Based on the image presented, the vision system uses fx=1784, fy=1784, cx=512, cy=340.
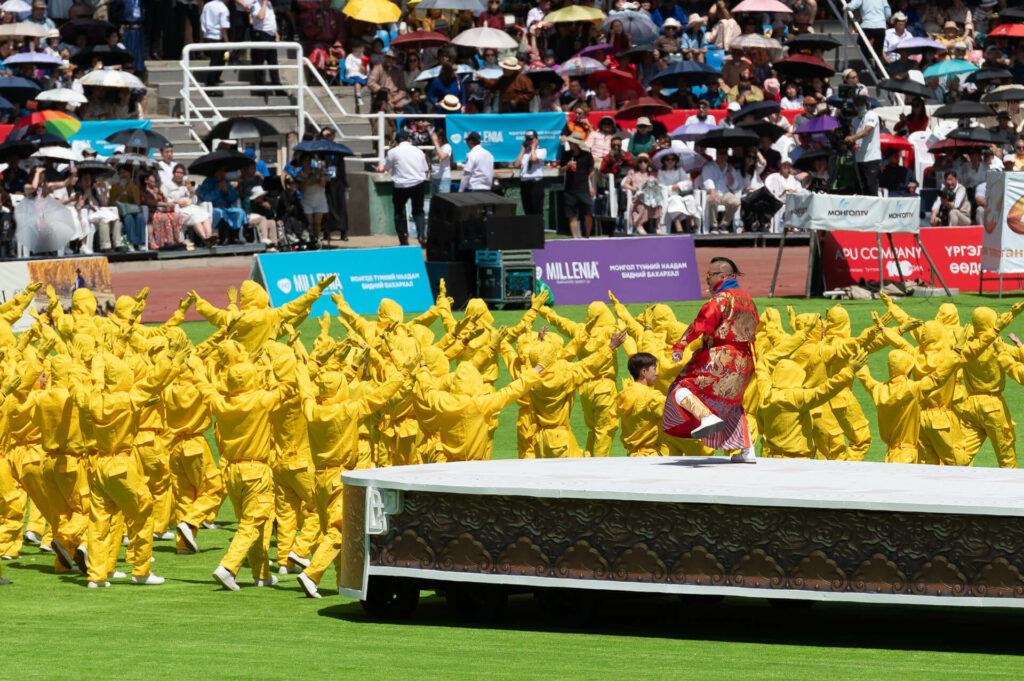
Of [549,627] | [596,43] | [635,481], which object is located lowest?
[549,627]

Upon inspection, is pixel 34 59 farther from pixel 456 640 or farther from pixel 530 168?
pixel 456 640

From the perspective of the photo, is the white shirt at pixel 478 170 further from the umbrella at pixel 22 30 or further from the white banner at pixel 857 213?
the umbrella at pixel 22 30

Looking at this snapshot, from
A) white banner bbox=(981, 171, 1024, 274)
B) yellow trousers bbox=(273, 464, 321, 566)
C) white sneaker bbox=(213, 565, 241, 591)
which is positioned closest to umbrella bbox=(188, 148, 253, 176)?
white banner bbox=(981, 171, 1024, 274)

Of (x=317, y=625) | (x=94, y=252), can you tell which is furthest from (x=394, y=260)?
(x=317, y=625)

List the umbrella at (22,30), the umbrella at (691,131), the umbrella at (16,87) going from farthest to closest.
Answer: the umbrella at (22,30)
the umbrella at (691,131)
the umbrella at (16,87)

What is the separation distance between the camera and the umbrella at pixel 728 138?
2867 centimetres

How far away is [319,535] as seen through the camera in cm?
1255

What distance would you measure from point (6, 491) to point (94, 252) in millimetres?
13557

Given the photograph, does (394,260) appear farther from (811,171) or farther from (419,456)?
(419,456)

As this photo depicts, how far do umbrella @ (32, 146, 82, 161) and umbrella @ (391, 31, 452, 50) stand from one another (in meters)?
7.83

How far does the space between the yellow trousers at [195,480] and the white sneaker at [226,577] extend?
2.19m

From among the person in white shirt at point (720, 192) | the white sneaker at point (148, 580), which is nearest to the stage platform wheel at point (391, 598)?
the white sneaker at point (148, 580)

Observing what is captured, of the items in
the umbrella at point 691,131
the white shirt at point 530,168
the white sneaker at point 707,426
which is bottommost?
the white sneaker at point 707,426

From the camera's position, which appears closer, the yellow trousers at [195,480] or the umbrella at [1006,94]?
the yellow trousers at [195,480]
